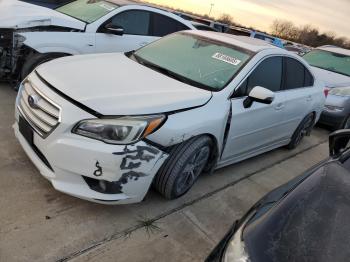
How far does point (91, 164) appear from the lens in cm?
295

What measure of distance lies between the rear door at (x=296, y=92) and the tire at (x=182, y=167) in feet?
5.44

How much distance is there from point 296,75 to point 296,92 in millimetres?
235

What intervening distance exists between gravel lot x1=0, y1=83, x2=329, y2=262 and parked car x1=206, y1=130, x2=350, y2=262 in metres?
1.10

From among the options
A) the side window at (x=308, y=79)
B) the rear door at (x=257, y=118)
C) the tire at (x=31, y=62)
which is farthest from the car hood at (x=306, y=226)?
the tire at (x=31, y=62)

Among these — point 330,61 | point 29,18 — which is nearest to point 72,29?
point 29,18

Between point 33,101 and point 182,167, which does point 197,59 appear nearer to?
point 182,167

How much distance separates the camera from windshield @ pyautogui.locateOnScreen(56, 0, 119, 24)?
5.96 metres

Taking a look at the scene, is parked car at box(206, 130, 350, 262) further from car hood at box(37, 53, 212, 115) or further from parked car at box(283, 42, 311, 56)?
parked car at box(283, 42, 311, 56)

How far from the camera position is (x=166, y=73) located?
397 cm

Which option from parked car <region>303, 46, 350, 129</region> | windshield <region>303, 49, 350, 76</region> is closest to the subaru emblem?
parked car <region>303, 46, 350, 129</region>

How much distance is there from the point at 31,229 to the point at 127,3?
176 inches

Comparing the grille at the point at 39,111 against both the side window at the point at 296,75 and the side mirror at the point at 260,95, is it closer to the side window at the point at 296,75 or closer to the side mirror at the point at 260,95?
the side mirror at the point at 260,95

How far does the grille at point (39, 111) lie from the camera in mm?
3072

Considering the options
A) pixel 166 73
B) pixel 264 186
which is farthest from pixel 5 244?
pixel 264 186
